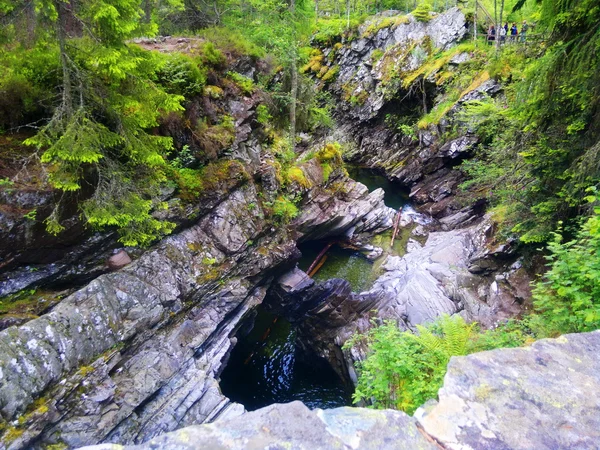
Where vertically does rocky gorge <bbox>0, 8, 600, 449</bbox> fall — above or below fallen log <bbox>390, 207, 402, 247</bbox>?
above

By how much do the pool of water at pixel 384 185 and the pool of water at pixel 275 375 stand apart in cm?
1442

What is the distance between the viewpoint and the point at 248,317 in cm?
1324

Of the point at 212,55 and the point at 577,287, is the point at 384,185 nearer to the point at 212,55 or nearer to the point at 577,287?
the point at 212,55

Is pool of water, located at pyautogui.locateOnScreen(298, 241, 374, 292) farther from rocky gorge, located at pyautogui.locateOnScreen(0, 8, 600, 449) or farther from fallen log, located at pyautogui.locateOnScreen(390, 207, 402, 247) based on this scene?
fallen log, located at pyautogui.locateOnScreen(390, 207, 402, 247)

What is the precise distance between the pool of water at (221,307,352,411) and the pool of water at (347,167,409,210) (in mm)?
14419

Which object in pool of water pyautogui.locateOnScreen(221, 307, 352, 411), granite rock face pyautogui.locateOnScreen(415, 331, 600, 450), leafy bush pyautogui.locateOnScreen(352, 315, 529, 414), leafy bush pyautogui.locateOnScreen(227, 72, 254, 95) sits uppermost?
leafy bush pyautogui.locateOnScreen(227, 72, 254, 95)

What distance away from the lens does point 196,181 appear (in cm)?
1066

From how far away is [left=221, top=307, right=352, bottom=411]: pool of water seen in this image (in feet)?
44.6

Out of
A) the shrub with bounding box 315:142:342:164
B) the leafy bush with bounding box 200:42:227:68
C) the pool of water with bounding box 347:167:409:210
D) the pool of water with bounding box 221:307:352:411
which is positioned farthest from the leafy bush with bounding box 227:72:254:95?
the pool of water with bounding box 347:167:409:210

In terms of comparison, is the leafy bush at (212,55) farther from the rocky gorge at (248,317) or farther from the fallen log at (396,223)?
the fallen log at (396,223)

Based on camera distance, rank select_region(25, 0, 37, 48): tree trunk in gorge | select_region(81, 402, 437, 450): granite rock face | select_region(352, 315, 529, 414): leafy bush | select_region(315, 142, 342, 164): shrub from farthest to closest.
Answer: select_region(315, 142, 342, 164): shrub, select_region(25, 0, 37, 48): tree trunk in gorge, select_region(352, 315, 529, 414): leafy bush, select_region(81, 402, 437, 450): granite rock face

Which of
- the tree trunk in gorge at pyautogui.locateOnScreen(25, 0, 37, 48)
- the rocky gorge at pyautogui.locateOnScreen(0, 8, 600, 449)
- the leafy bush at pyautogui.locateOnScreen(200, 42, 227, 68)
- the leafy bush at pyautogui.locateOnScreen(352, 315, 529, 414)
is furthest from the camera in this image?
the leafy bush at pyautogui.locateOnScreen(200, 42, 227, 68)

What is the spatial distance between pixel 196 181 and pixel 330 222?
928 cm

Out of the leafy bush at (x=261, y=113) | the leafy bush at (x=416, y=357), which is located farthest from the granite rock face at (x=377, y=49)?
the leafy bush at (x=416, y=357)
